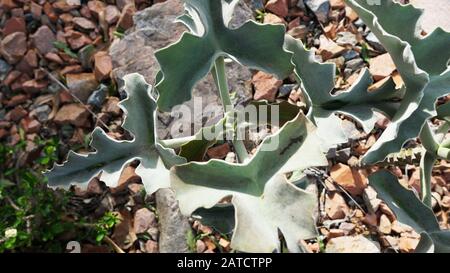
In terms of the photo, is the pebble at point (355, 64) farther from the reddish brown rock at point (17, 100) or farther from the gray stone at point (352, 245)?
the reddish brown rock at point (17, 100)

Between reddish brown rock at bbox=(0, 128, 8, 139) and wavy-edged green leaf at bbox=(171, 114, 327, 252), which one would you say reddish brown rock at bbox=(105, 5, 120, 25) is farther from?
wavy-edged green leaf at bbox=(171, 114, 327, 252)

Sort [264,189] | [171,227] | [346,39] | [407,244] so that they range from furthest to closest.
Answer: [346,39]
[171,227]
[407,244]
[264,189]

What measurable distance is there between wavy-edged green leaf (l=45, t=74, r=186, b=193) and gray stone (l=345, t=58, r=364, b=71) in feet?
2.55

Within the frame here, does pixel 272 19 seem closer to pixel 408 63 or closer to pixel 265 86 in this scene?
pixel 265 86

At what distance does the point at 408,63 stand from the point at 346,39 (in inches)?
30.6

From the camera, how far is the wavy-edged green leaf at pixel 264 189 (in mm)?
922

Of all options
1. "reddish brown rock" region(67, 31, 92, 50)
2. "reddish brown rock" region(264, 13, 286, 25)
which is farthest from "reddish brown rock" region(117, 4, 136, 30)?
"reddish brown rock" region(264, 13, 286, 25)

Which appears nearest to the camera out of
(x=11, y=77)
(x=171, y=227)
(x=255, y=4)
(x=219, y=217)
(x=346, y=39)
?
(x=219, y=217)

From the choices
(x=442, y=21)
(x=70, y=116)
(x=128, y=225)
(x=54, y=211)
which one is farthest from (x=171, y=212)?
(x=442, y=21)

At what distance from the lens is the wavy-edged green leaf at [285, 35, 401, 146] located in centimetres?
115

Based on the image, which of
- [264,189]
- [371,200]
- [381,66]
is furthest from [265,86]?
[264,189]

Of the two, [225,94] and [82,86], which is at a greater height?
[225,94]

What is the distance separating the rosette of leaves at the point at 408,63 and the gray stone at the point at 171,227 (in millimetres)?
735

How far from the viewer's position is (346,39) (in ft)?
5.75
